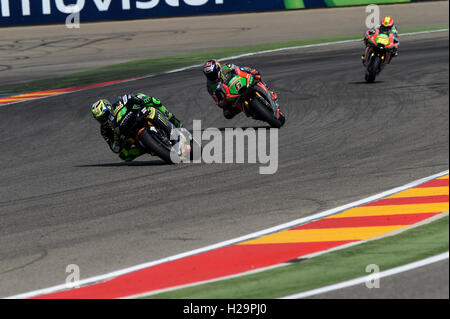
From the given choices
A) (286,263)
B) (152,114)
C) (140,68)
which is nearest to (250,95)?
(152,114)

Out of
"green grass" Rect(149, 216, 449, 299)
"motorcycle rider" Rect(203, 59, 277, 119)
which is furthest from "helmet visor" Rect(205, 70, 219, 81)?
"green grass" Rect(149, 216, 449, 299)

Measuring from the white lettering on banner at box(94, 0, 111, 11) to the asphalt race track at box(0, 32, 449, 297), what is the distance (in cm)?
1014

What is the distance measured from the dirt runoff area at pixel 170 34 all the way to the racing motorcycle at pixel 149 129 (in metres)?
15.3

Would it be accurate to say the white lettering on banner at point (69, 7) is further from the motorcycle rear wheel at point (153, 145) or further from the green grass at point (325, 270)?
the green grass at point (325, 270)

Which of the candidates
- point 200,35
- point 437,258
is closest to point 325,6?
point 200,35

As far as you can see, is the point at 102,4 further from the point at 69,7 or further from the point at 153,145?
the point at 153,145

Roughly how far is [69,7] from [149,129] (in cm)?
1971

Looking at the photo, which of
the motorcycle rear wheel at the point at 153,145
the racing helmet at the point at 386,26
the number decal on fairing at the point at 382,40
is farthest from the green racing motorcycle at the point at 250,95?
the racing helmet at the point at 386,26

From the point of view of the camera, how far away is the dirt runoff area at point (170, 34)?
2967cm

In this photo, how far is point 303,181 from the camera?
38.6 ft

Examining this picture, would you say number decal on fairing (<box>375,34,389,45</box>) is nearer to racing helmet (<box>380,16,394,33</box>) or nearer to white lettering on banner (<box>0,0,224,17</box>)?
Result: racing helmet (<box>380,16,394,33</box>)

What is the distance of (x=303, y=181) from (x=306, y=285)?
4683mm

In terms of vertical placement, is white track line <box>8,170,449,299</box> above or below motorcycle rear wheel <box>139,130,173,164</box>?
below

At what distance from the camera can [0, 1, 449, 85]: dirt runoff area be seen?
→ 2967 centimetres
